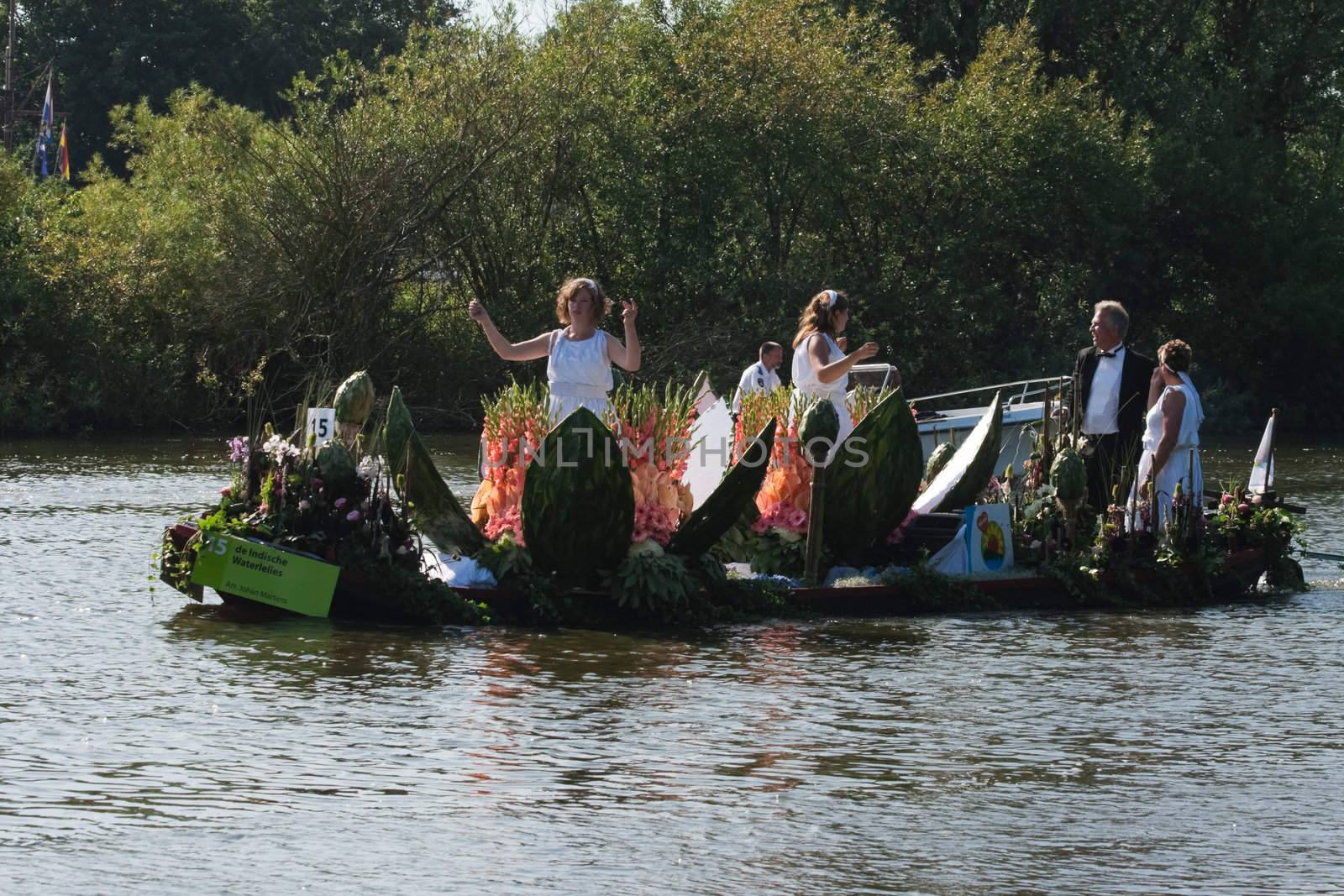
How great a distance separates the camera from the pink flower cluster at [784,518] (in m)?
12.7

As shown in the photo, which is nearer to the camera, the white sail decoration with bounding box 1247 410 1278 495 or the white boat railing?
the white sail decoration with bounding box 1247 410 1278 495

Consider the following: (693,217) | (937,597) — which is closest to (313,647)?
(937,597)

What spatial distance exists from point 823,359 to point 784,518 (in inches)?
43.8

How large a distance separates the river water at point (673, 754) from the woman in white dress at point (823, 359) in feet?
4.82

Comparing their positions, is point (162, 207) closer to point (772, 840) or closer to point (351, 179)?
point (351, 179)

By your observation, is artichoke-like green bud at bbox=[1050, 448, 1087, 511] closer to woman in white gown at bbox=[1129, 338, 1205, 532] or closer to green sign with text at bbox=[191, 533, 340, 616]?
woman in white gown at bbox=[1129, 338, 1205, 532]

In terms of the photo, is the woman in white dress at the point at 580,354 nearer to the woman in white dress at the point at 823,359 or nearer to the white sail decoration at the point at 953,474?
the woman in white dress at the point at 823,359

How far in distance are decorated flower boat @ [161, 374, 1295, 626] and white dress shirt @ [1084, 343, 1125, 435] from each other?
2.03 ft

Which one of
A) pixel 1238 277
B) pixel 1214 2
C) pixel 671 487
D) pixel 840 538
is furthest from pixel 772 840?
pixel 1214 2

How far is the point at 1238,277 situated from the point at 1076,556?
2876 centimetres

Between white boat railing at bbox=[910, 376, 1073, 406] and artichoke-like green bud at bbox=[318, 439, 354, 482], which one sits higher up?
white boat railing at bbox=[910, 376, 1073, 406]

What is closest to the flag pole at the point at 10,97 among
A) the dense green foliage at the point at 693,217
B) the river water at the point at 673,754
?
the dense green foliage at the point at 693,217

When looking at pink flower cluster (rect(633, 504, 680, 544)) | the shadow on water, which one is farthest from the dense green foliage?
pink flower cluster (rect(633, 504, 680, 544))

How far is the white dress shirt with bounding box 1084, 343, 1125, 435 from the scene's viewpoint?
13203 mm
